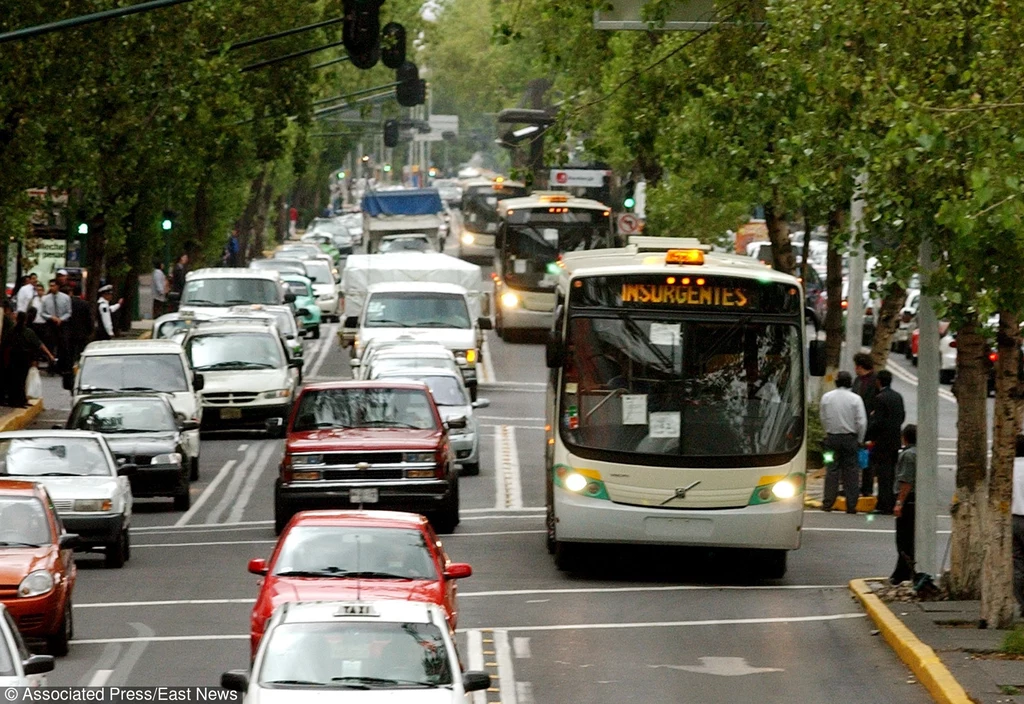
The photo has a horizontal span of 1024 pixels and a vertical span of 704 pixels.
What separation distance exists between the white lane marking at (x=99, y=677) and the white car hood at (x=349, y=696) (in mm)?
4069

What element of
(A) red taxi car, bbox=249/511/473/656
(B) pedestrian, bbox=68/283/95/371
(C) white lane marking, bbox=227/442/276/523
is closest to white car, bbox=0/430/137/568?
(C) white lane marking, bbox=227/442/276/523

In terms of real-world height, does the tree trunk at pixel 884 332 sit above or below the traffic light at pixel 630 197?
below

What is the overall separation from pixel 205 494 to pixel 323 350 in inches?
958

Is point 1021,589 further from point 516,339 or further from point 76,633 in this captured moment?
point 516,339

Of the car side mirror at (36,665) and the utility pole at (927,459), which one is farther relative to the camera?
the utility pole at (927,459)

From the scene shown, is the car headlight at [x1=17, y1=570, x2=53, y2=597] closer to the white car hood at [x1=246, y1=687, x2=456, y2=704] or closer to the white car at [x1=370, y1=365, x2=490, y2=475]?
the white car hood at [x1=246, y1=687, x2=456, y2=704]

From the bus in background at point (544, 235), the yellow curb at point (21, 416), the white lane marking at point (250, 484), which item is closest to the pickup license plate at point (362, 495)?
the white lane marking at point (250, 484)

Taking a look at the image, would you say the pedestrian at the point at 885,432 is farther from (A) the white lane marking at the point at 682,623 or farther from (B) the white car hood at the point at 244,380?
(B) the white car hood at the point at 244,380

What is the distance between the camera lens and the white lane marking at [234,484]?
1078 inches

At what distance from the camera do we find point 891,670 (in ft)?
52.8

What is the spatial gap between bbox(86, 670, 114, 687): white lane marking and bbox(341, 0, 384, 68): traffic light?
33.5 ft

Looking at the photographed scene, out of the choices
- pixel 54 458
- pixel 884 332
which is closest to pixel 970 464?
pixel 54 458

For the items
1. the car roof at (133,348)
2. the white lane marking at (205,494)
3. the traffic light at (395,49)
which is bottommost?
the white lane marking at (205,494)

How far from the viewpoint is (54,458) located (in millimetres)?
22672
